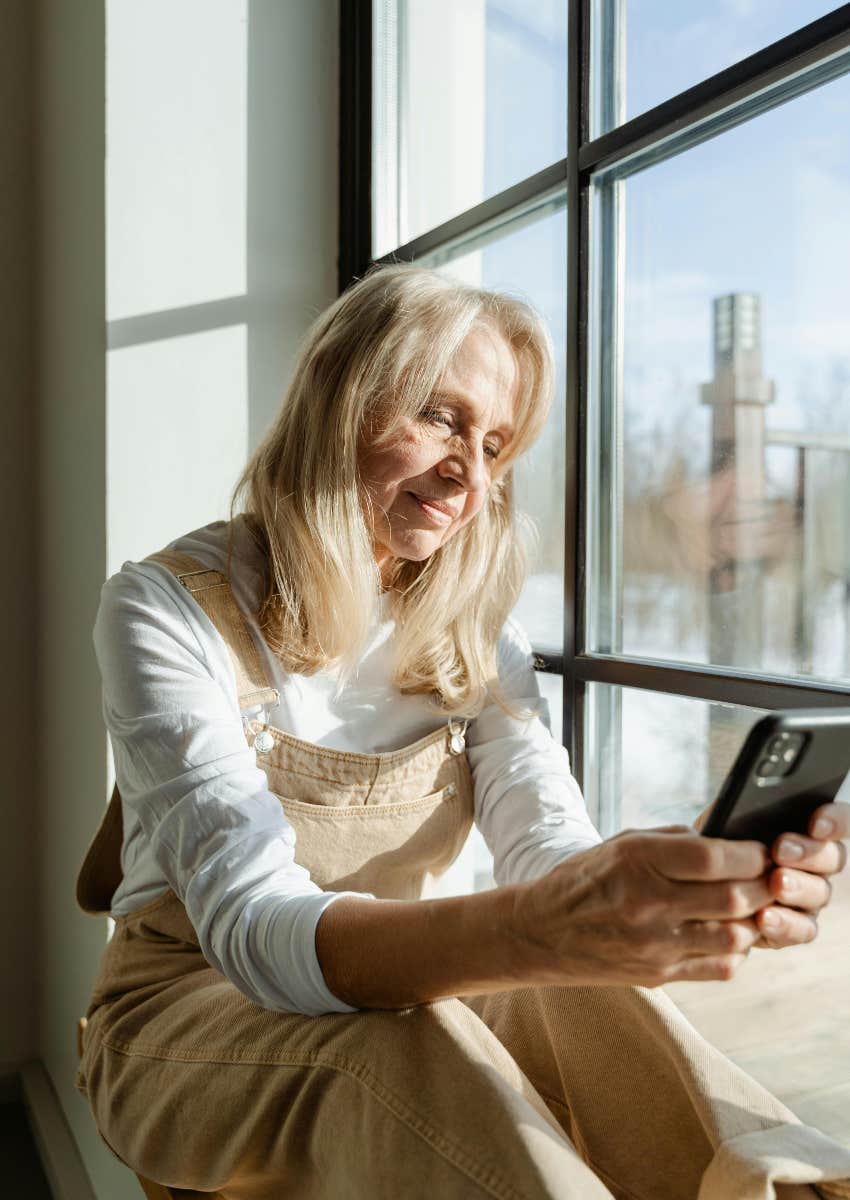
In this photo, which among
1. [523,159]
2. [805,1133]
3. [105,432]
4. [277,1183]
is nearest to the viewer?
[805,1133]

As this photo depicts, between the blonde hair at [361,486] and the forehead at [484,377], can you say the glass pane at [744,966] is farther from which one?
the forehead at [484,377]

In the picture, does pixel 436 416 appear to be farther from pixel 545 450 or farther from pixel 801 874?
pixel 801 874

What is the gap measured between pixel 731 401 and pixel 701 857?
0.64 meters

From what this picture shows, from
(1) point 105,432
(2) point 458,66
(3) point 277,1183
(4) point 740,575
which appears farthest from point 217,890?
(2) point 458,66

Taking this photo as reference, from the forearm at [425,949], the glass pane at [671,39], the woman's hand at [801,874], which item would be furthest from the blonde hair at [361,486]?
the woman's hand at [801,874]

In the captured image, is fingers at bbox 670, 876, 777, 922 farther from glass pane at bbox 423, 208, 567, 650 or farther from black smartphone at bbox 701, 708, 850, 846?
glass pane at bbox 423, 208, 567, 650

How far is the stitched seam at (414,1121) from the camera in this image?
770 millimetres

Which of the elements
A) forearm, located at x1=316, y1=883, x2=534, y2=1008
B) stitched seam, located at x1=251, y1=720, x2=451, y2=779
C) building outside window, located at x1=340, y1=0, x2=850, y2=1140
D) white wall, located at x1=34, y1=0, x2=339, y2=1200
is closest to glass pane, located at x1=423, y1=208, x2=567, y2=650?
building outside window, located at x1=340, y1=0, x2=850, y2=1140

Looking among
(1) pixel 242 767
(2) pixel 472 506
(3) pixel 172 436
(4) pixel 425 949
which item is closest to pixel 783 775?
→ (4) pixel 425 949

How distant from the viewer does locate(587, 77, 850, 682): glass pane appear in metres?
1.11

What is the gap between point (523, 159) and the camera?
1.59m

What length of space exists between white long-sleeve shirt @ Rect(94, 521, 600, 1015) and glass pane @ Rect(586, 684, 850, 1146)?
0.12m

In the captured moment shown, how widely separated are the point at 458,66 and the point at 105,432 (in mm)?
831

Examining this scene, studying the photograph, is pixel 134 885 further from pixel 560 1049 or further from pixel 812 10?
pixel 812 10
